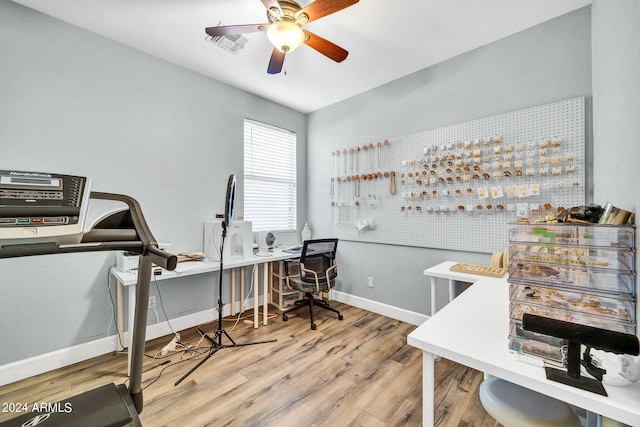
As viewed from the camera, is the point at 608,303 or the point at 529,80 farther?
the point at 529,80

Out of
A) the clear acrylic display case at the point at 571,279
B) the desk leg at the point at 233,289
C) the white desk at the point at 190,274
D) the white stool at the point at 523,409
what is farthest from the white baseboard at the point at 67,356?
the clear acrylic display case at the point at 571,279

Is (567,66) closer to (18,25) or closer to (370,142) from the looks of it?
(370,142)

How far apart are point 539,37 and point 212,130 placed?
3.24 meters

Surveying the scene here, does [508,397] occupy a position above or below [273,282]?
above

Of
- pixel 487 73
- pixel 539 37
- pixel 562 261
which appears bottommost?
pixel 562 261

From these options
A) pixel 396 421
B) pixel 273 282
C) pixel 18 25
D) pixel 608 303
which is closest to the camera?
pixel 608 303

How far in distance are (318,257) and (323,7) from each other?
7.67ft

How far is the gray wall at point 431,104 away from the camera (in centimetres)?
206

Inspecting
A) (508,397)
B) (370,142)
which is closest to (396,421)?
(508,397)

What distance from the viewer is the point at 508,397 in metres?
0.94

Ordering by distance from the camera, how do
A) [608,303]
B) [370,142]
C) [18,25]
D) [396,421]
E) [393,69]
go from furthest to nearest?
[370,142], [393,69], [18,25], [396,421], [608,303]

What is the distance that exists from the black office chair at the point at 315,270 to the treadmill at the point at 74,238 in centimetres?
186

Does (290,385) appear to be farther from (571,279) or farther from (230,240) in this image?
(571,279)

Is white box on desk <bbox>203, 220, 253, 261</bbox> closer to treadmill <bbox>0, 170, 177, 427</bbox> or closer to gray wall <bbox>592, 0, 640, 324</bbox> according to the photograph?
treadmill <bbox>0, 170, 177, 427</bbox>
